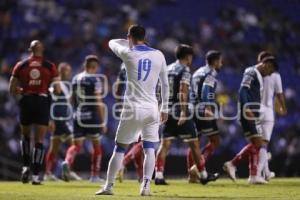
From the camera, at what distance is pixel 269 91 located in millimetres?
15164

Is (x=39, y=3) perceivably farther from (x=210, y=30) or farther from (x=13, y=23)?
(x=210, y=30)

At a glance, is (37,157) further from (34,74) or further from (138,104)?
(138,104)

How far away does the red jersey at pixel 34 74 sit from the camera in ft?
45.2

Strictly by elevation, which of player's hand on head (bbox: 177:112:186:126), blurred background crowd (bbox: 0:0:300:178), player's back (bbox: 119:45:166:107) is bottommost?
player's hand on head (bbox: 177:112:186:126)

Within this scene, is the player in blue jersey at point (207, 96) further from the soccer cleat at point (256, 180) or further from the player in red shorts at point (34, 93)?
the player in red shorts at point (34, 93)

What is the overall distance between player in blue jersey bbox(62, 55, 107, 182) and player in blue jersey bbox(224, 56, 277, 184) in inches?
125

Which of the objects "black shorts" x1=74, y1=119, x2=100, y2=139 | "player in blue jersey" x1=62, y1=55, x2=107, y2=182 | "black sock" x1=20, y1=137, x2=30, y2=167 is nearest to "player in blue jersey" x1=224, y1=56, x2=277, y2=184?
"player in blue jersey" x1=62, y1=55, x2=107, y2=182

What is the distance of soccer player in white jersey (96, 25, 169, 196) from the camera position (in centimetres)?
1042

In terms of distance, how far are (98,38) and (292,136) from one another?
8.06m

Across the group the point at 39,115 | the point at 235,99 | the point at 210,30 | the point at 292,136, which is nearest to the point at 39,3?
the point at 210,30

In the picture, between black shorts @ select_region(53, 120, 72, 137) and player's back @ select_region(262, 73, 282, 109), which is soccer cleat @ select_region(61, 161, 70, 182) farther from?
player's back @ select_region(262, 73, 282, 109)

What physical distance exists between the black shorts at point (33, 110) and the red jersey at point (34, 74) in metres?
0.12

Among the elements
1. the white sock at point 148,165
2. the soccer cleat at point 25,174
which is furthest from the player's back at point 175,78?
the white sock at point 148,165

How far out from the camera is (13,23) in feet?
90.4
